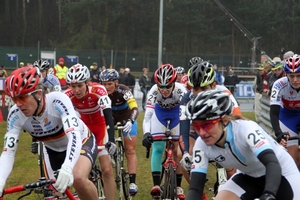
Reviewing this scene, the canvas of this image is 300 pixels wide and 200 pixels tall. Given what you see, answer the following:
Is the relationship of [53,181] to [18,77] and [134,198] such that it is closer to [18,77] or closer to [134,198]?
[18,77]

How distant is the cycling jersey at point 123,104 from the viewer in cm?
934

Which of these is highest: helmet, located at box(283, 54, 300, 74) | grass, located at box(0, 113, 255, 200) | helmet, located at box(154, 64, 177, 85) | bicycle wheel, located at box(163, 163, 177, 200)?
helmet, located at box(283, 54, 300, 74)

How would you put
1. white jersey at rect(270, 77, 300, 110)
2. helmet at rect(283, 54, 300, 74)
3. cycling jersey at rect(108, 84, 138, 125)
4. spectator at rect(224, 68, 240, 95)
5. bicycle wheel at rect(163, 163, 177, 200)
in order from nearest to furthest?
helmet at rect(283, 54, 300, 74)
bicycle wheel at rect(163, 163, 177, 200)
white jersey at rect(270, 77, 300, 110)
cycling jersey at rect(108, 84, 138, 125)
spectator at rect(224, 68, 240, 95)

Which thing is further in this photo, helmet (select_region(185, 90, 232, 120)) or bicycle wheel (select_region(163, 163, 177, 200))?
bicycle wheel (select_region(163, 163, 177, 200))

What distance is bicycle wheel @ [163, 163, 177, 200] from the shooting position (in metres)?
7.63

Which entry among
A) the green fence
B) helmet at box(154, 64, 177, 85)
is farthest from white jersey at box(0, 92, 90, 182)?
the green fence

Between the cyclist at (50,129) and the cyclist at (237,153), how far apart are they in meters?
1.25

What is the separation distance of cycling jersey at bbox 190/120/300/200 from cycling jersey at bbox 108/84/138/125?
4578mm

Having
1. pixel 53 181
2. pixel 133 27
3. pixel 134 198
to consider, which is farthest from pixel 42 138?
pixel 133 27

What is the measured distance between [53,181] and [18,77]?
116 centimetres

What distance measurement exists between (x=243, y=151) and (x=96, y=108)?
411 cm

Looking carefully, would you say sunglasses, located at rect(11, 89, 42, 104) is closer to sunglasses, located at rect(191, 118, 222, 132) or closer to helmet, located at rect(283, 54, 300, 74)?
sunglasses, located at rect(191, 118, 222, 132)

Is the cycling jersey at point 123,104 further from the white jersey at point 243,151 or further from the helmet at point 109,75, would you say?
the white jersey at point 243,151

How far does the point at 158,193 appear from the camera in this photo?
8570 mm
